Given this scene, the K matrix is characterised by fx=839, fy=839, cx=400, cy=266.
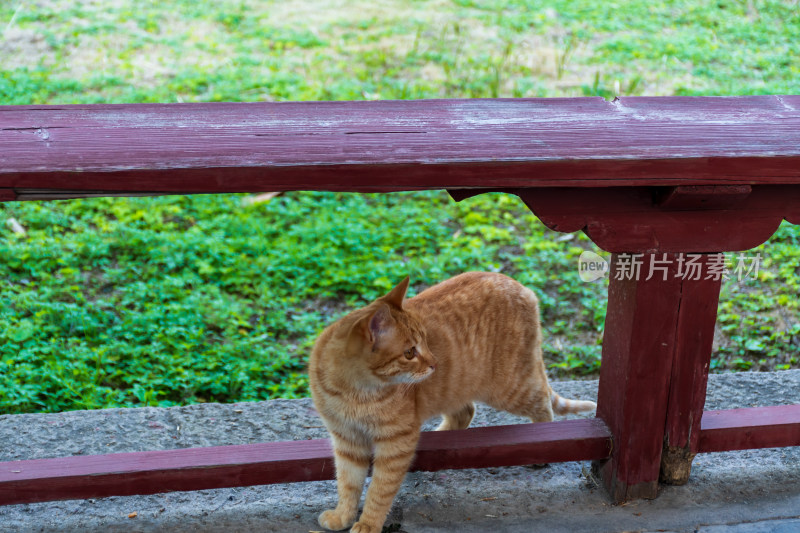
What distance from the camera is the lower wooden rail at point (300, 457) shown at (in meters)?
2.81

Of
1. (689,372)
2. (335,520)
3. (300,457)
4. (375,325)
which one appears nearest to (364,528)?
(335,520)

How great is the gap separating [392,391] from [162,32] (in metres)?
6.76

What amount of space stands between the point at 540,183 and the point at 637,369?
88 centimetres

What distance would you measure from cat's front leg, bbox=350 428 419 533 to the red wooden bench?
0.44 ft

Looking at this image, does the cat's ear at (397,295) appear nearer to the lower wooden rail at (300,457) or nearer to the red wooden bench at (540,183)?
the red wooden bench at (540,183)

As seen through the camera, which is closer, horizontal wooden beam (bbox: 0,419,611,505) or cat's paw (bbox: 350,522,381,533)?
horizontal wooden beam (bbox: 0,419,611,505)

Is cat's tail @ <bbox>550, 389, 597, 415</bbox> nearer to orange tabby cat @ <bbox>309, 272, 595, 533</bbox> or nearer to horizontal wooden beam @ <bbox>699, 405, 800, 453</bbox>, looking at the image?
orange tabby cat @ <bbox>309, 272, 595, 533</bbox>

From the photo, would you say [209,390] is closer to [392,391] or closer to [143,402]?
[143,402]

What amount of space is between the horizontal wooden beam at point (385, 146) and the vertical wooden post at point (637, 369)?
42cm

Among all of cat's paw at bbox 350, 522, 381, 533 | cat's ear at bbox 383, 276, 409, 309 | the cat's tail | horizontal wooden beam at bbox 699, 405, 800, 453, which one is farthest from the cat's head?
horizontal wooden beam at bbox 699, 405, 800, 453

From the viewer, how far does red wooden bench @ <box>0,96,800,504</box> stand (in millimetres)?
2281

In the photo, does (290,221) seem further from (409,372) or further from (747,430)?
(747,430)

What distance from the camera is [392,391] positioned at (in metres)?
2.91

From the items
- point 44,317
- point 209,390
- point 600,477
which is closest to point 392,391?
point 600,477
